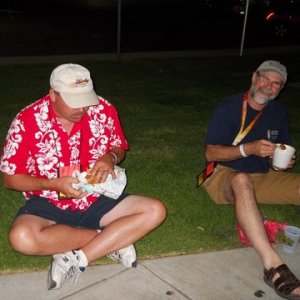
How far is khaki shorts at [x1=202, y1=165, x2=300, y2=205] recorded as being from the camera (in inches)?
153

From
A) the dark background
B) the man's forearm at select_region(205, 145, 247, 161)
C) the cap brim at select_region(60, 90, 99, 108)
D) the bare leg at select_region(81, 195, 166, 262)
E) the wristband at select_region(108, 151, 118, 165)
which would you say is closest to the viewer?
the cap brim at select_region(60, 90, 99, 108)

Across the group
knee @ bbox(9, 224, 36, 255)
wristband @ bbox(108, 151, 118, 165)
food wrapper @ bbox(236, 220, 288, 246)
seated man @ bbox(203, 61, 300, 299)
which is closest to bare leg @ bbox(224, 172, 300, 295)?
seated man @ bbox(203, 61, 300, 299)

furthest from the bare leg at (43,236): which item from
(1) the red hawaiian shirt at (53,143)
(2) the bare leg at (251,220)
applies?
(2) the bare leg at (251,220)

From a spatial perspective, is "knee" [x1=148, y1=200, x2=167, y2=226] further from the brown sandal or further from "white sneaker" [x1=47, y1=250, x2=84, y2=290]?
the brown sandal

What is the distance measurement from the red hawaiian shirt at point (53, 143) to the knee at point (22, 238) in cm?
33

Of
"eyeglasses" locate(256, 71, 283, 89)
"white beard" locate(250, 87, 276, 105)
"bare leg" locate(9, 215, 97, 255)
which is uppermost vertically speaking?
"eyeglasses" locate(256, 71, 283, 89)

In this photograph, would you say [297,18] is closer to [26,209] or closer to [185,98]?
[185,98]

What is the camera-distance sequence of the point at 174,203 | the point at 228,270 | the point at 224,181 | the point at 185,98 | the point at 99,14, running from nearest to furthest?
1. the point at 228,270
2. the point at 224,181
3. the point at 174,203
4. the point at 185,98
5. the point at 99,14

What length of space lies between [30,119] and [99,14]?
20.9 metres

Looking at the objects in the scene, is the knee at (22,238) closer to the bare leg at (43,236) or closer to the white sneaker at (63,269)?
the bare leg at (43,236)

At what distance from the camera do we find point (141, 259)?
3.54 metres

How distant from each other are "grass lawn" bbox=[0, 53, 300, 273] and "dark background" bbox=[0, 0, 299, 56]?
97.8 inches

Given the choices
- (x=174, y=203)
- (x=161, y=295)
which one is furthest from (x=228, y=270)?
(x=174, y=203)

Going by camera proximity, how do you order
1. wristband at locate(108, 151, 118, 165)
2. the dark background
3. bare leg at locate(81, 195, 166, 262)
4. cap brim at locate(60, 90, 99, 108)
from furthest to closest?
the dark background < wristband at locate(108, 151, 118, 165) < bare leg at locate(81, 195, 166, 262) < cap brim at locate(60, 90, 99, 108)
